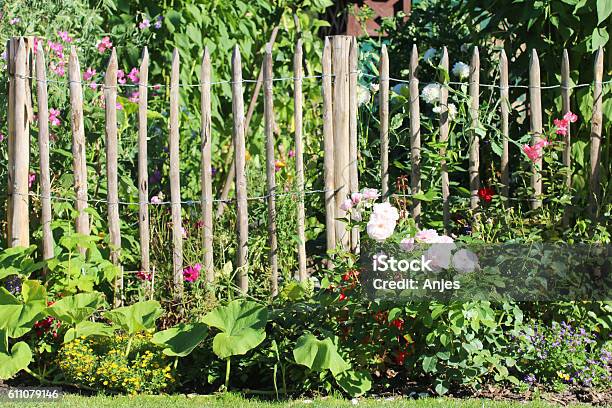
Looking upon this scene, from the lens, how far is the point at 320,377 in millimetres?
4324

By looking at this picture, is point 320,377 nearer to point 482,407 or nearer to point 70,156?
point 482,407

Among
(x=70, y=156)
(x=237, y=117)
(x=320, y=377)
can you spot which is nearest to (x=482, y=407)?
(x=320, y=377)

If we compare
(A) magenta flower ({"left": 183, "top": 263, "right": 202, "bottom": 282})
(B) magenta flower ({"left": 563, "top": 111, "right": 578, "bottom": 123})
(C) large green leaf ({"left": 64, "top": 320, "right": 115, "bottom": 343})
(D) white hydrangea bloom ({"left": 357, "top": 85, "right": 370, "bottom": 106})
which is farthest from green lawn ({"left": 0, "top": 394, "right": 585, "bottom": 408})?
(D) white hydrangea bloom ({"left": 357, "top": 85, "right": 370, "bottom": 106})

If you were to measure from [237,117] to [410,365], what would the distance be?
5.31 feet

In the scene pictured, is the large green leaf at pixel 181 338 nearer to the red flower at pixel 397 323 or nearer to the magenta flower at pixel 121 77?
the red flower at pixel 397 323

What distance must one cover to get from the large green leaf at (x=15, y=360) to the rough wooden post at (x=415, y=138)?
217 centimetres

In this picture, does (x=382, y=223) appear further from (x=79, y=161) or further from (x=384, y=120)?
(x=79, y=161)

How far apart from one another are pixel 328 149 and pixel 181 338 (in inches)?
51.8

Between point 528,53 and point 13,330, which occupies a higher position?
point 528,53

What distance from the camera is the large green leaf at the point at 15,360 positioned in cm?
425

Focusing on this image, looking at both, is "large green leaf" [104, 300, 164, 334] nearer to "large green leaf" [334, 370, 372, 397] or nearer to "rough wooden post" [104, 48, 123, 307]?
"rough wooden post" [104, 48, 123, 307]

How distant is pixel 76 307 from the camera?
4.52m

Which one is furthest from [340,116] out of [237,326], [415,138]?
[237,326]

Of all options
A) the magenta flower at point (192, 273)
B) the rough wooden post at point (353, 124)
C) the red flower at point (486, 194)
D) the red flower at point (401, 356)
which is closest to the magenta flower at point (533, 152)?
the red flower at point (486, 194)
